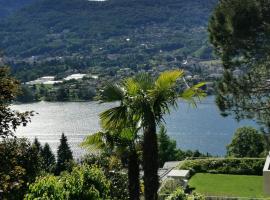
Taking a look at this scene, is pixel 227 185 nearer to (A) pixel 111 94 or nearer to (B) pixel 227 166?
(B) pixel 227 166

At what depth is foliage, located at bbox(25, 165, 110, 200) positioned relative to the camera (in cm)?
727

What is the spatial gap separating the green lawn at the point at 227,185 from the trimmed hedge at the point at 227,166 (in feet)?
1.41

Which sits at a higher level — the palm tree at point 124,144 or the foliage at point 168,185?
the palm tree at point 124,144

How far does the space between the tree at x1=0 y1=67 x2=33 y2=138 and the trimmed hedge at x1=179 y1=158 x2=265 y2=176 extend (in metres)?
17.4

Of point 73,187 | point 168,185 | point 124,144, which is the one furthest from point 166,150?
point 124,144

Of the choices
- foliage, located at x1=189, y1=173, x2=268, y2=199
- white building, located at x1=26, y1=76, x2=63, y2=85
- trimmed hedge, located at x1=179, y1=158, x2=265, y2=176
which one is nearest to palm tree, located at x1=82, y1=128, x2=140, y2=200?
foliage, located at x1=189, y1=173, x2=268, y2=199

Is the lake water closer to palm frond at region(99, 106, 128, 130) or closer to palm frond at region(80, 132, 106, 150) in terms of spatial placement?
palm frond at region(80, 132, 106, 150)

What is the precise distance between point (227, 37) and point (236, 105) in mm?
2525

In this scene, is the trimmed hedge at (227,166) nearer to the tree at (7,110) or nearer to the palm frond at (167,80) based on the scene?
the palm frond at (167,80)

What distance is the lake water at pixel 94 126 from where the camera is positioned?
70081mm

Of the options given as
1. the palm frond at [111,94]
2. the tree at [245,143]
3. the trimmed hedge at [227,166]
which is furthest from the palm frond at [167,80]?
the tree at [245,143]

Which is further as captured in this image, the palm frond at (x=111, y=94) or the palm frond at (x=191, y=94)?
the palm frond at (x=111, y=94)

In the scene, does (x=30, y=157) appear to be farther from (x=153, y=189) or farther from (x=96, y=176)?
(x=153, y=189)

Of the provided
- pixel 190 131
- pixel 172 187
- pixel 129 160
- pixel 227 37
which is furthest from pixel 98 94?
pixel 190 131
